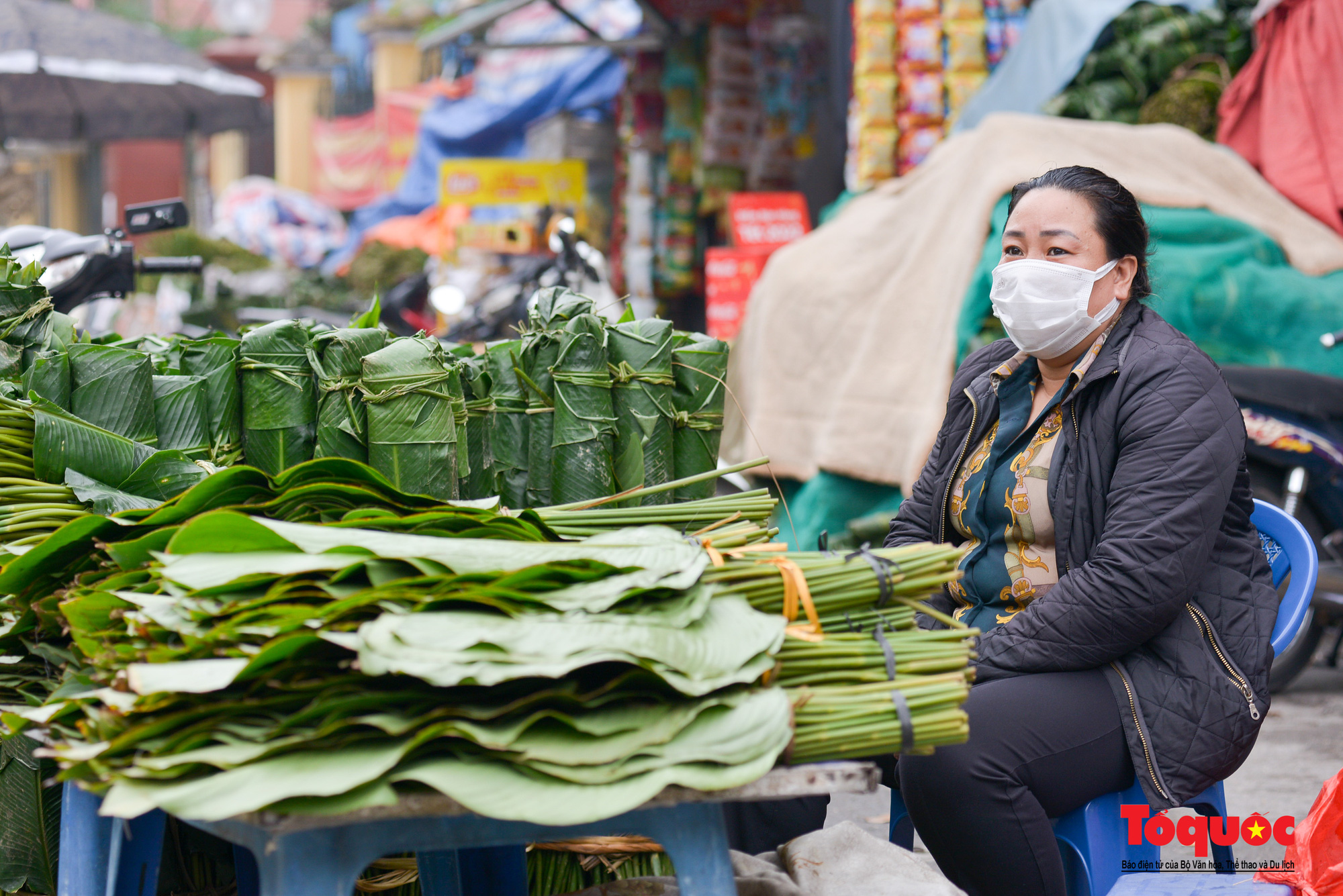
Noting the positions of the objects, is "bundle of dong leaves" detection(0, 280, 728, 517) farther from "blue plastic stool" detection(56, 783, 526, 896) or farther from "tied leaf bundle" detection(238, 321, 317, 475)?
"blue plastic stool" detection(56, 783, 526, 896)

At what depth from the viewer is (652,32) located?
376 inches

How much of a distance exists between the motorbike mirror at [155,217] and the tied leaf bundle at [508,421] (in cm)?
144

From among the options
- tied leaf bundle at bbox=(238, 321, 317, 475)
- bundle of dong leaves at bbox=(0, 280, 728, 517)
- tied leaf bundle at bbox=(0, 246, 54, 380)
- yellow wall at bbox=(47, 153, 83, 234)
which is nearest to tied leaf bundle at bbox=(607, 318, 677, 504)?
bundle of dong leaves at bbox=(0, 280, 728, 517)

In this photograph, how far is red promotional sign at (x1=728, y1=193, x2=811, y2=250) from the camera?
7652 millimetres

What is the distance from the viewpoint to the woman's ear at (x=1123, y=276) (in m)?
2.12

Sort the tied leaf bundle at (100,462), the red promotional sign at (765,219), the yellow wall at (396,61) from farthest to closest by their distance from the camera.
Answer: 1. the yellow wall at (396,61)
2. the red promotional sign at (765,219)
3. the tied leaf bundle at (100,462)

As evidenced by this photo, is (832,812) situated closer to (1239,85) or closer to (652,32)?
(1239,85)

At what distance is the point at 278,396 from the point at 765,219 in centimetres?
607

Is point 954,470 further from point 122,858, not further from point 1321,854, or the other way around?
point 122,858

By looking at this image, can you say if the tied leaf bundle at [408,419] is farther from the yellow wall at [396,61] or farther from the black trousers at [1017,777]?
the yellow wall at [396,61]

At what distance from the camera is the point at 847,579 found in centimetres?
140

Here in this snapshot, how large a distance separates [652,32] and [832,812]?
7635 mm

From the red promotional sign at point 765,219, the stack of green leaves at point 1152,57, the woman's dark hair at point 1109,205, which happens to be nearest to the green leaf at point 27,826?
the woman's dark hair at point 1109,205

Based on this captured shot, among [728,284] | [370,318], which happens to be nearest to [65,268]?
[370,318]
